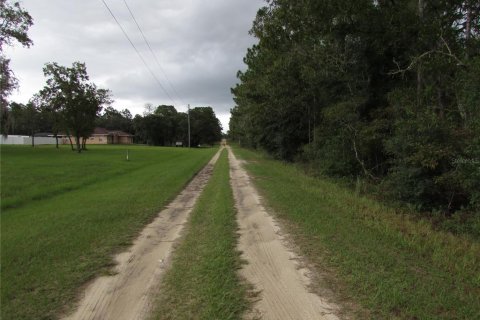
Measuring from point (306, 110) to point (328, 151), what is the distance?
11.3 metres

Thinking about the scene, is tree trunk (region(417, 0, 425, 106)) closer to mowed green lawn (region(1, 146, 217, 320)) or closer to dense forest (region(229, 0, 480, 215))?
dense forest (region(229, 0, 480, 215))

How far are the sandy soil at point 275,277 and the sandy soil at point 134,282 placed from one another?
1.25 m

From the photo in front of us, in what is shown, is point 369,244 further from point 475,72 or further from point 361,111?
point 361,111

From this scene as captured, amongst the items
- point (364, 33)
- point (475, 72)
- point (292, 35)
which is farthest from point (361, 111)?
point (475, 72)

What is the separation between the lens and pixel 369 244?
6.34m

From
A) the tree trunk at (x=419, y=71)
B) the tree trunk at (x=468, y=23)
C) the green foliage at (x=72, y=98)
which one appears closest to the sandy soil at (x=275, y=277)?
the tree trunk at (x=419, y=71)

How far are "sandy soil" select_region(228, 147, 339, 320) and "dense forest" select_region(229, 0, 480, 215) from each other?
6.83 meters

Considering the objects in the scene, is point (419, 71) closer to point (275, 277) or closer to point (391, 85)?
point (391, 85)

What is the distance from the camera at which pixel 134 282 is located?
4.74 metres

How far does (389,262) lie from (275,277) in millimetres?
1870

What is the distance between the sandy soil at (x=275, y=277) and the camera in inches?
153

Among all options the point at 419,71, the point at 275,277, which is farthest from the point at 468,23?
the point at 275,277

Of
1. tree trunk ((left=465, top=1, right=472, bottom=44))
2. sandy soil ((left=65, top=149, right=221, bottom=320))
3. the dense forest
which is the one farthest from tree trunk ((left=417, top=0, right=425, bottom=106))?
sandy soil ((left=65, top=149, right=221, bottom=320))

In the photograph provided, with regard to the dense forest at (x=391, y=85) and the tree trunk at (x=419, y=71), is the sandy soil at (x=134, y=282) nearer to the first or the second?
the dense forest at (x=391, y=85)
